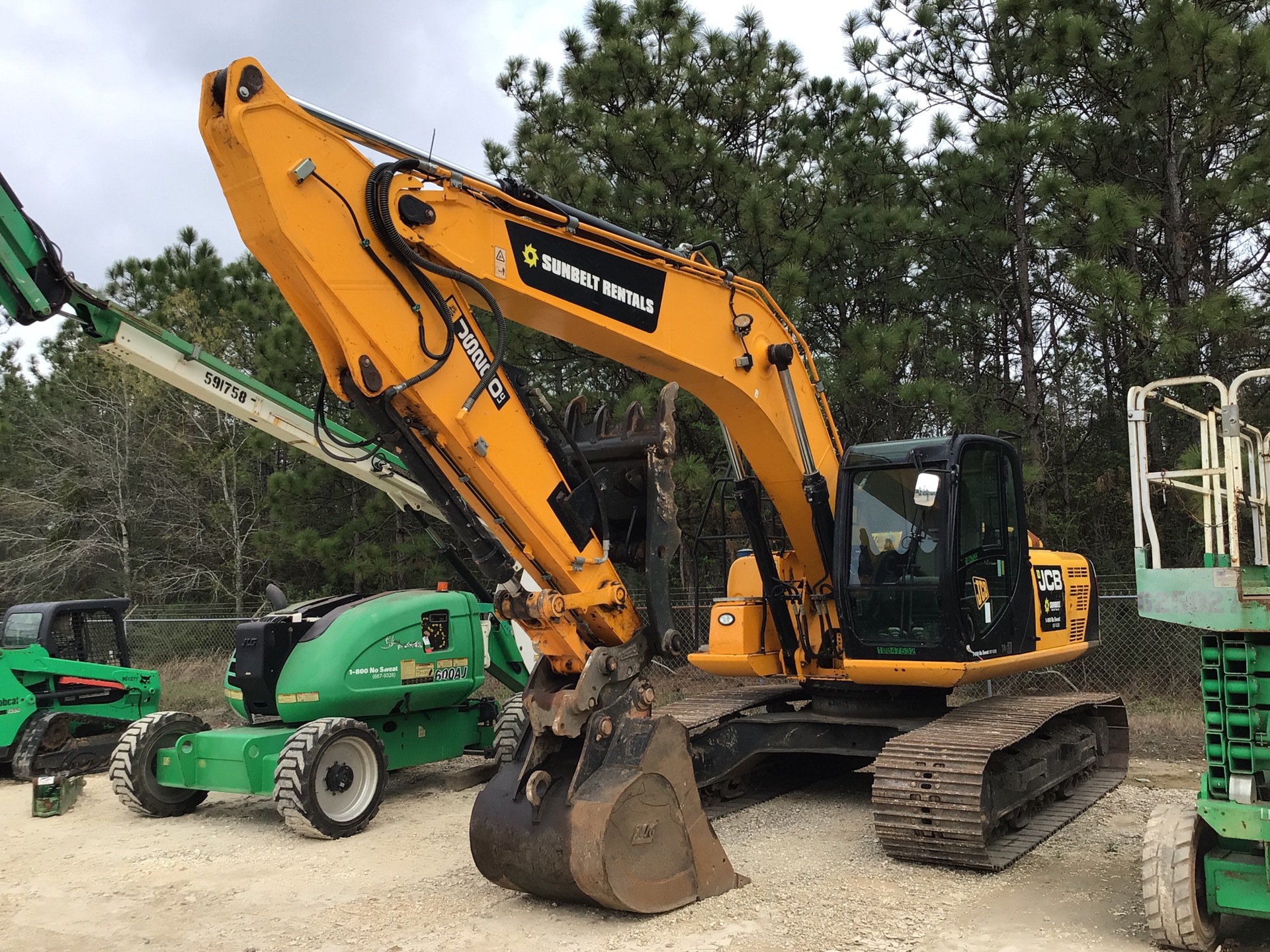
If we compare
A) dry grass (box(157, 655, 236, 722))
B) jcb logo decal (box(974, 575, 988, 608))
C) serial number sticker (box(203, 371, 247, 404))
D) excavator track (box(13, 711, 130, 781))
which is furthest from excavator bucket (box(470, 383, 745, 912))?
dry grass (box(157, 655, 236, 722))

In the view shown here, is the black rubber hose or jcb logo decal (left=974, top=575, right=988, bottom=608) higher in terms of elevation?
the black rubber hose

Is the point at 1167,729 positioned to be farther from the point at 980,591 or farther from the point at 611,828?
the point at 611,828

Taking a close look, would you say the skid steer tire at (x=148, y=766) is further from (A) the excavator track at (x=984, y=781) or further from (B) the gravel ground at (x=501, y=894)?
(A) the excavator track at (x=984, y=781)

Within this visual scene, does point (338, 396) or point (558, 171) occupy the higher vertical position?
point (558, 171)

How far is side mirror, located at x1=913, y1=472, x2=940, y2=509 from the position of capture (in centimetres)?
615

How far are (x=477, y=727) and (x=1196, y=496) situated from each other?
715cm

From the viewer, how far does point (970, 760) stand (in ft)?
19.5

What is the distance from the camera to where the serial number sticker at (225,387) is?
8.71 meters

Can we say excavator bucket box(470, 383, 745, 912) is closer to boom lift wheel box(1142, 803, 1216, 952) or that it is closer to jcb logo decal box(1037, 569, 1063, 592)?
boom lift wheel box(1142, 803, 1216, 952)

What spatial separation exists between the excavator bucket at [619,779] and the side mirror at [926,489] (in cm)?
151

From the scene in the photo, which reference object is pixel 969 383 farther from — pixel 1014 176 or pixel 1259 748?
pixel 1259 748

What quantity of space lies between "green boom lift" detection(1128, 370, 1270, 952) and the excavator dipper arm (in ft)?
6.81

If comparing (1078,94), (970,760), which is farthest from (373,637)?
(1078,94)

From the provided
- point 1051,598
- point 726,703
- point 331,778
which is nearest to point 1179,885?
point 1051,598
